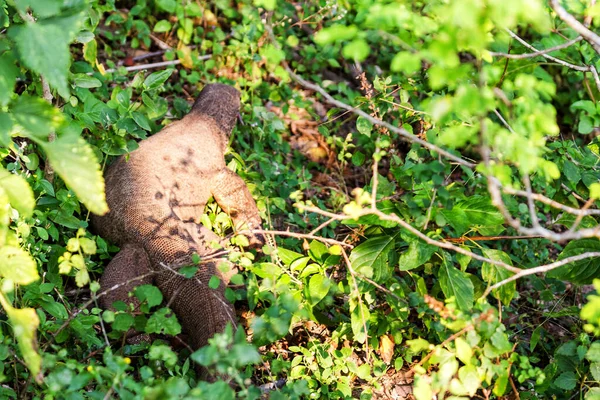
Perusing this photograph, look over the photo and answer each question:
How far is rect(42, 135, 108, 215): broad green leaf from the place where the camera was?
76.8 inches

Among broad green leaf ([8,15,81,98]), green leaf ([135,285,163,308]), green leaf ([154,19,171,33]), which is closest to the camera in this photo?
broad green leaf ([8,15,81,98])

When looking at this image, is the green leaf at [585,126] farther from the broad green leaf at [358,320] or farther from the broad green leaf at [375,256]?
the broad green leaf at [358,320]

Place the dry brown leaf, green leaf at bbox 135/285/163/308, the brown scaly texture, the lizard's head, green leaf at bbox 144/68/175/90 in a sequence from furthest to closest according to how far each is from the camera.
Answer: the lizard's head
green leaf at bbox 144/68/175/90
the dry brown leaf
the brown scaly texture
green leaf at bbox 135/285/163/308

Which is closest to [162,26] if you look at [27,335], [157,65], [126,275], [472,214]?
[157,65]

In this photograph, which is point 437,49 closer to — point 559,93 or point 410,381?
point 410,381

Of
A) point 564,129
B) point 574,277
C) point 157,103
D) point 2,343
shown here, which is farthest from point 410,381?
point 564,129

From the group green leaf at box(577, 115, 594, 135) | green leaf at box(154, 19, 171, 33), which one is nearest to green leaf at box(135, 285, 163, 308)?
green leaf at box(577, 115, 594, 135)

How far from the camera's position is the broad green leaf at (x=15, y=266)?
2.21 metres

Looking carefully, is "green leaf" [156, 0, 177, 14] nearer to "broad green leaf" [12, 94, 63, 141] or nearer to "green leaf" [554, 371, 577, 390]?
"broad green leaf" [12, 94, 63, 141]

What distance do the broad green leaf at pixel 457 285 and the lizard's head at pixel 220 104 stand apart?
237cm

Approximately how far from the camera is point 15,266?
7.31ft

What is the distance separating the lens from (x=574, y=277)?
321 centimetres

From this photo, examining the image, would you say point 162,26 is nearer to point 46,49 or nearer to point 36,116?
point 36,116

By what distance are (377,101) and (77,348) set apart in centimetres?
221
